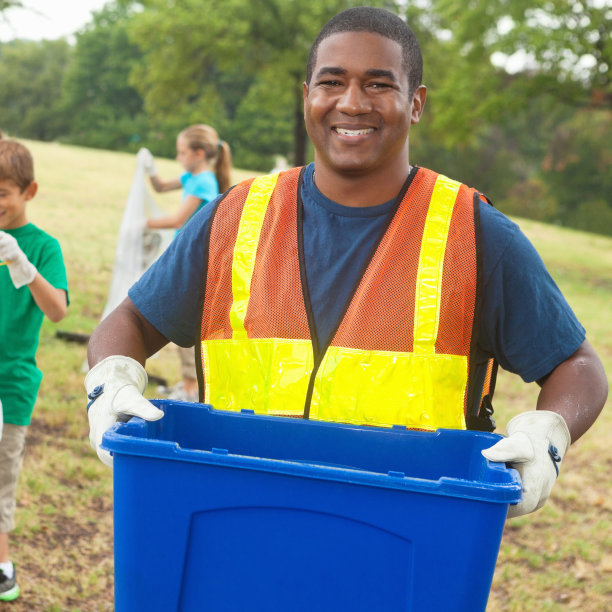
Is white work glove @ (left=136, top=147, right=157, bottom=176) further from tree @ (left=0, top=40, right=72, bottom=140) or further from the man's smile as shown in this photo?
tree @ (left=0, top=40, right=72, bottom=140)

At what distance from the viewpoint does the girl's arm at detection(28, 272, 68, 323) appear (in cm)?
288

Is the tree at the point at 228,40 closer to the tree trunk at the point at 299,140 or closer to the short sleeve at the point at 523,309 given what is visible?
the tree trunk at the point at 299,140

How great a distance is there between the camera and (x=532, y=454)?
4.71 feet

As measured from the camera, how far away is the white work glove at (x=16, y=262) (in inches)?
107

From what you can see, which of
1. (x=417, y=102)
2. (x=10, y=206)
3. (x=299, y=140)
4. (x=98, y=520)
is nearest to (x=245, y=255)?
(x=417, y=102)

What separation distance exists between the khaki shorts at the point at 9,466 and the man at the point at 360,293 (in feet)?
4.15

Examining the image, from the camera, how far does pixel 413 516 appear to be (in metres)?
1.21

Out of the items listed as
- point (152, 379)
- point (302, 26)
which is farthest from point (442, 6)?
point (152, 379)

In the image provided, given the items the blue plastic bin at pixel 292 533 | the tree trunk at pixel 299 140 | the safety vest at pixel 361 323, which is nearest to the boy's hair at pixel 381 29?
the safety vest at pixel 361 323

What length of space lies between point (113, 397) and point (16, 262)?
1360mm

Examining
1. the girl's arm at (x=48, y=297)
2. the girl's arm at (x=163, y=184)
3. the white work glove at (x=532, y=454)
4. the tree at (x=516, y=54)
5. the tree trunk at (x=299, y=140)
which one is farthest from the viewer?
the tree trunk at (x=299, y=140)

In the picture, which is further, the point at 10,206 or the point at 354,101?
the point at 10,206

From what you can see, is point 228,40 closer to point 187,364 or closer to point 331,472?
point 187,364

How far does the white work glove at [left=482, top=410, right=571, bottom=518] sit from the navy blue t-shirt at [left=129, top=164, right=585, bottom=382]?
236 mm
